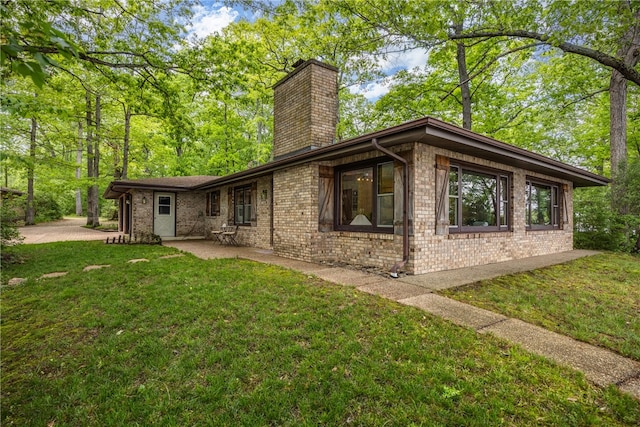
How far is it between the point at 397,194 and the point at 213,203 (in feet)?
32.5

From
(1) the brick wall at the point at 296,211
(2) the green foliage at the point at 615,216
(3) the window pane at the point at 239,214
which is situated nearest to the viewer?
(1) the brick wall at the point at 296,211

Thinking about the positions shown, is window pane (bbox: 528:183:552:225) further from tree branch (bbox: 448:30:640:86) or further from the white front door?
the white front door

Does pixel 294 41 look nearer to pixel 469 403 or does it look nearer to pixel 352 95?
pixel 352 95

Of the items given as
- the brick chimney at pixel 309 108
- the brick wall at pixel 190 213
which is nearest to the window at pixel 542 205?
the brick chimney at pixel 309 108

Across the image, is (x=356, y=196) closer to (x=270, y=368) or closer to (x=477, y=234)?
(x=477, y=234)

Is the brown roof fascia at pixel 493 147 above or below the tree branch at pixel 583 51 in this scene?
below

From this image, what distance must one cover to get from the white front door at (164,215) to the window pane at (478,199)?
40.5ft

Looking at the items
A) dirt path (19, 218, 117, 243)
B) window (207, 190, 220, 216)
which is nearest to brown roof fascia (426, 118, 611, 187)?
window (207, 190, 220, 216)

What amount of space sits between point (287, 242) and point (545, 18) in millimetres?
7367

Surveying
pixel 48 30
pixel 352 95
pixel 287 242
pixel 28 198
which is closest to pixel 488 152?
pixel 287 242

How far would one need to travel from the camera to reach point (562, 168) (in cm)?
785

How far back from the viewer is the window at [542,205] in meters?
8.41

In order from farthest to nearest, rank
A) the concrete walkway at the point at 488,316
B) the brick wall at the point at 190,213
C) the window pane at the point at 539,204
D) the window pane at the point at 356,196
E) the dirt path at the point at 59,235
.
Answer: the brick wall at the point at 190,213 → the dirt path at the point at 59,235 → the window pane at the point at 539,204 → the window pane at the point at 356,196 → the concrete walkway at the point at 488,316

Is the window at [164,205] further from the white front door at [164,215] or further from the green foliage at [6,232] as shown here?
the green foliage at [6,232]
